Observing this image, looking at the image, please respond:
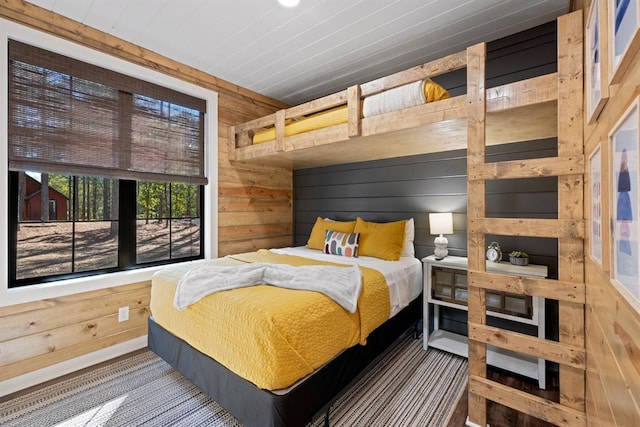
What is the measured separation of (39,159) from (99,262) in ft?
2.97

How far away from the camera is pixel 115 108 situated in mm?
2467

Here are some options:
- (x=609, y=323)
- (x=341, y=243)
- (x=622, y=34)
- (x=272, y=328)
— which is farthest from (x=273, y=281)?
(x=622, y=34)

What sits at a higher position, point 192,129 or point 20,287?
point 192,129

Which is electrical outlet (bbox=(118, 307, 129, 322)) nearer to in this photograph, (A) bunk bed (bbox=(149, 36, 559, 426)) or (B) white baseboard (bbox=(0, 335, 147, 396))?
(B) white baseboard (bbox=(0, 335, 147, 396))

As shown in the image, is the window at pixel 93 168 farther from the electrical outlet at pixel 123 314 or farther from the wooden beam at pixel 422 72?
the wooden beam at pixel 422 72

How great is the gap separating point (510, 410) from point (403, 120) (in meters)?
1.98

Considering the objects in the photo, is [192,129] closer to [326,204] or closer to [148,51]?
[148,51]

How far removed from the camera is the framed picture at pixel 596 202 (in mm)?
1024

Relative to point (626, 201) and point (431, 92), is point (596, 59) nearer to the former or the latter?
point (626, 201)

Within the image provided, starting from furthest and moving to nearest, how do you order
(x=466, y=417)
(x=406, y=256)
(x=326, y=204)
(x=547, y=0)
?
(x=326, y=204) → (x=406, y=256) → (x=547, y=0) → (x=466, y=417)

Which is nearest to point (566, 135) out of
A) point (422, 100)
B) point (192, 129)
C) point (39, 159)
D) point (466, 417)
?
point (422, 100)

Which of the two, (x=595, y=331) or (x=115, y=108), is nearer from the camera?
(x=595, y=331)

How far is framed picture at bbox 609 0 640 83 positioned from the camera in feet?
2.00

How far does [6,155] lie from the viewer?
1.94 meters
